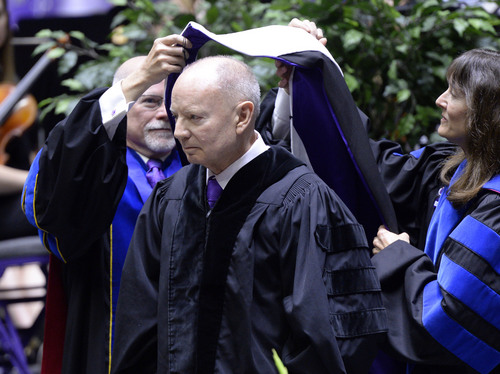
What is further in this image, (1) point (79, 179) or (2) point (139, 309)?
(1) point (79, 179)

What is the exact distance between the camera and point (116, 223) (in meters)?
3.01

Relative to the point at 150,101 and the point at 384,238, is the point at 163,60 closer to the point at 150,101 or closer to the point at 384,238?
the point at 150,101

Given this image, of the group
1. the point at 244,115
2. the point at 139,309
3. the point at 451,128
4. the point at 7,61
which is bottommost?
the point at 7,61

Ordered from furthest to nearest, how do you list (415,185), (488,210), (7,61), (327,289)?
1. (7,61)
2. (415,185)
3. (488,210)
4. (327,289)

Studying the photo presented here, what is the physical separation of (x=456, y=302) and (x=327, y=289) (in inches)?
18.8

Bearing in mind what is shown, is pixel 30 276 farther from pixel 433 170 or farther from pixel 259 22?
pixel 433 170

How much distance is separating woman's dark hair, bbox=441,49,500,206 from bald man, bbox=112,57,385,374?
1.70ft

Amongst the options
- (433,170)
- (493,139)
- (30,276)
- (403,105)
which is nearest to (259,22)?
(403,105)

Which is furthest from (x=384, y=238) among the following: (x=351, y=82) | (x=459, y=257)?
(x=351, y=82)

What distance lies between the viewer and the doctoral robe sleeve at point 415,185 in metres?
3.04

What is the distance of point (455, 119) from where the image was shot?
2.82 m

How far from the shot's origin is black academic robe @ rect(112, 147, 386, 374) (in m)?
2.35

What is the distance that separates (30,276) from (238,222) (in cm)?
364

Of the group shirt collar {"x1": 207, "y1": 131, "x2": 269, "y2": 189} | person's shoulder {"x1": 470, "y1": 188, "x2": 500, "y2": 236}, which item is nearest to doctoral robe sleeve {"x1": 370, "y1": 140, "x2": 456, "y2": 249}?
person's shoulder {"x1": 470, "y1": 188, "x2": 500, "y2": 236}
